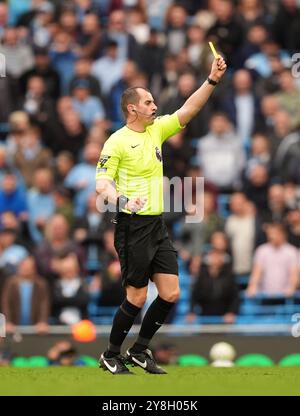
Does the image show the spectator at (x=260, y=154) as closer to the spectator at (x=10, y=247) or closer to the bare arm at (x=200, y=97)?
the spectator at (x=10, y=247)

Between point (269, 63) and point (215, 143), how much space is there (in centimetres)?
224

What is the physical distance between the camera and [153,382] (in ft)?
34.7

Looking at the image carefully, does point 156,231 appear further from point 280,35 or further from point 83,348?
point 280,35

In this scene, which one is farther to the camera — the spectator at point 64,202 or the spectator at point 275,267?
the spectator at point 64,202

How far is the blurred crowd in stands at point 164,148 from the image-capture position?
695 inches

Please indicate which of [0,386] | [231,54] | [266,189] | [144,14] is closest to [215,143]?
[266,189]

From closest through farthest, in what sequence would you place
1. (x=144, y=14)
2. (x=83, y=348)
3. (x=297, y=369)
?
(x=297, y=369) → (x=83, y=348) → (x=144, y=14)

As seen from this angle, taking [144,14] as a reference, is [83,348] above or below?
below

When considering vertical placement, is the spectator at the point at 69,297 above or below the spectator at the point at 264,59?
below

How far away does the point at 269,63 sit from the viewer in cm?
2073

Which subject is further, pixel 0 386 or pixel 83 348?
pixel 83 348

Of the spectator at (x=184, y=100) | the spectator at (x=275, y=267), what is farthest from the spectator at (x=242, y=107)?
the spectator at (x=275, y=267)

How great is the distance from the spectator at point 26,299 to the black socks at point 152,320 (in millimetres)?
5879

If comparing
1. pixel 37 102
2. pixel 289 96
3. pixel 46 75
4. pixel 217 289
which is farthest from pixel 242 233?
pixel 46 75
